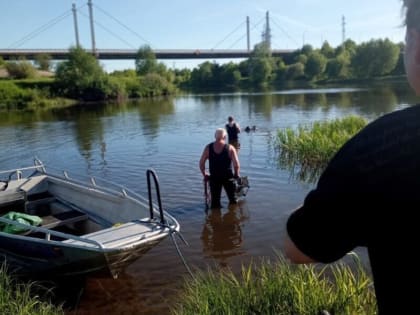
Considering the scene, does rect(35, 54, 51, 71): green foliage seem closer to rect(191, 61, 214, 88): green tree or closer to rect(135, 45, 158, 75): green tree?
rect(135, 45, 158, 75): green tree

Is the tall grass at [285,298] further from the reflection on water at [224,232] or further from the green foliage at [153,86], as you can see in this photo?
the green foliage at [153,86]

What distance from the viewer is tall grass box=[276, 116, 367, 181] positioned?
1255 centimetres

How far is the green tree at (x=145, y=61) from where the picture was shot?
93.3 meters

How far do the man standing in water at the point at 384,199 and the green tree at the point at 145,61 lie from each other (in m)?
93.4

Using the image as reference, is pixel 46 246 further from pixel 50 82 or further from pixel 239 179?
pixel 50 82

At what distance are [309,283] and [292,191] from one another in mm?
Result: 6529

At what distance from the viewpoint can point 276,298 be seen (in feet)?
13.2

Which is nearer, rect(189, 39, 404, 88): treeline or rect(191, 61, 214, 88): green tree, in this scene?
rect(189, 39, 404, 88): treeline

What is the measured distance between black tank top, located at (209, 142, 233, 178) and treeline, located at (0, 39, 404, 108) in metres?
53.2

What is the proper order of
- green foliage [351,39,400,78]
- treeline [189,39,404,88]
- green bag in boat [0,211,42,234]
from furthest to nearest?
treeline [189,39,404,88] → green foliage [351,39,400,78] → green bag in boat [0,211,42,234]

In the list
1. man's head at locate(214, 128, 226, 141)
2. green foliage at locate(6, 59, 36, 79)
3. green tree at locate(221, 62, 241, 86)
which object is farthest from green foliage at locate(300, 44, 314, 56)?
man's head at locate(214, 128, 226, 141)

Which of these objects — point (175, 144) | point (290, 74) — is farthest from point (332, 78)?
point (175, 144)

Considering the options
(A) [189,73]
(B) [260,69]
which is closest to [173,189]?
(B) [260,69]

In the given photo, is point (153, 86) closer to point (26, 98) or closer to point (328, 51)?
point (26, 98)
